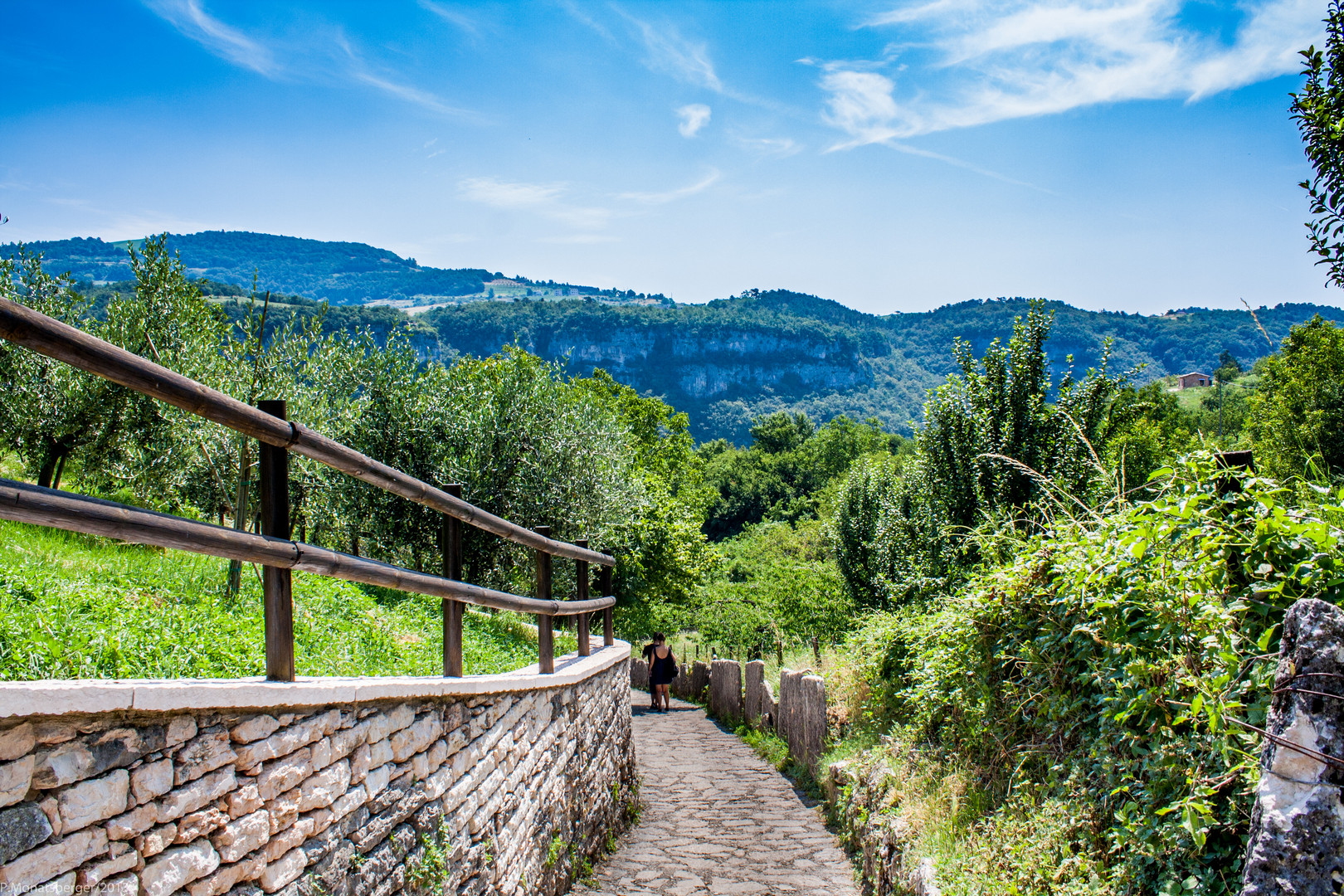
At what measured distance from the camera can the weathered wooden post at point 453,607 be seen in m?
4.20

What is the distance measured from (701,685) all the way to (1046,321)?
12699 millimetres

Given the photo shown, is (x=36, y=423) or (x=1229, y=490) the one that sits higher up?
(x=36, y=423)

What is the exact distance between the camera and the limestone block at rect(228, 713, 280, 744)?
248cm

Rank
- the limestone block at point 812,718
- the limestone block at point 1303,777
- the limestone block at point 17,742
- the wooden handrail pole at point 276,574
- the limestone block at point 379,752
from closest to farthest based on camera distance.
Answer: the limestone block at point 17,742, the limestone block at point 1303,777, the wooden handrail pole at point 276,574, the limestone block at point 379,752, the limestone block at point 812,718

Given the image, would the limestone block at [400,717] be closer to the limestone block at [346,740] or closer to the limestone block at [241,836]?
Result: the limestone block at [346,740]

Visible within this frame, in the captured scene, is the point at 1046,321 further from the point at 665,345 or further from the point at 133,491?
the point at 665,345

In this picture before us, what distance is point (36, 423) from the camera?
1104 cm

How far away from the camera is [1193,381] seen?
8350 centimetres

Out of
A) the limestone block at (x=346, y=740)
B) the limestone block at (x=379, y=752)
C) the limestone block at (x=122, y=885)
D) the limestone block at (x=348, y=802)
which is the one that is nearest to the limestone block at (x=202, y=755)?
the limestone block at (x=122, y=885)

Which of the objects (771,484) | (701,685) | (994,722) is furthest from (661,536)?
(771,484)

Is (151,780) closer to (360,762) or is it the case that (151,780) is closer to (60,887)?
(60,887)

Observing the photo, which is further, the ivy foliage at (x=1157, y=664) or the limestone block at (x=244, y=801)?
the ivy foliage at (x=1157, y=664)

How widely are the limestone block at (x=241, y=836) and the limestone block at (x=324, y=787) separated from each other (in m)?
0.21

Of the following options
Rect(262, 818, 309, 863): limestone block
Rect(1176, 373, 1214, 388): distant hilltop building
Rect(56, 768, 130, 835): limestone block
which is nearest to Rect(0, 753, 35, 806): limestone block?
Rect(56, 768, 130, 835): limestone block
